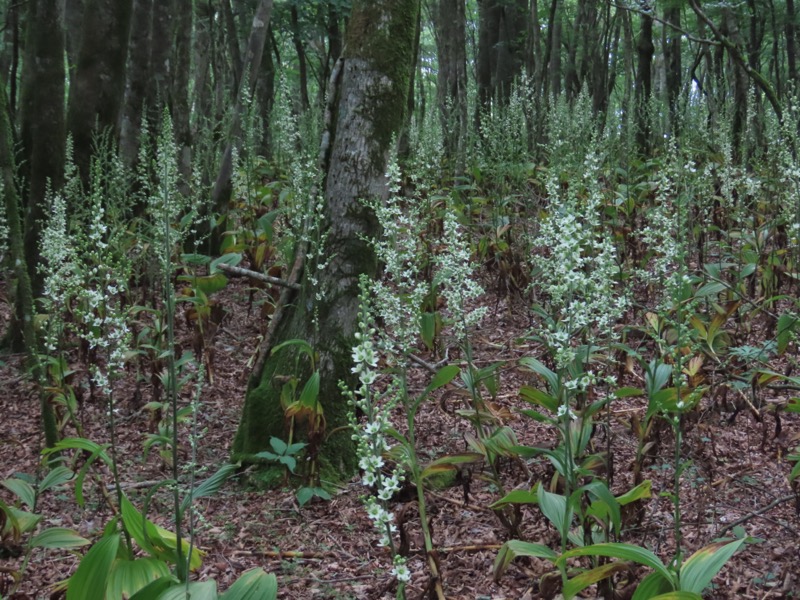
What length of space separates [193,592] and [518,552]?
1.12 metres

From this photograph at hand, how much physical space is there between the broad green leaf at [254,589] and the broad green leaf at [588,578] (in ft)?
3.21

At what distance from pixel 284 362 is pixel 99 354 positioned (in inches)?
92.2

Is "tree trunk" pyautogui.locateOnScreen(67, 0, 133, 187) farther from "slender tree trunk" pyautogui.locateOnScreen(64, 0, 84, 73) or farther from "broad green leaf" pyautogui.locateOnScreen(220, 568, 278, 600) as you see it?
"broad green leaf" pyautogui.locateOnScreen(220, 568, 278, 600)

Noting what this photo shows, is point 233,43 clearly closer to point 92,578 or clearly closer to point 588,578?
point 92,578

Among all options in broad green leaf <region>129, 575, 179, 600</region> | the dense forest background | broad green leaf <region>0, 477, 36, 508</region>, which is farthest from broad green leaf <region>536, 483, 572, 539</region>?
broad green leaf <region>0, 477, 36, 508</region>

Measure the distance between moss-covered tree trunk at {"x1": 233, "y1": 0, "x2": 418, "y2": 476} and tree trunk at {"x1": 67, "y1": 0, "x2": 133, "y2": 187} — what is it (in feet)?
11.8

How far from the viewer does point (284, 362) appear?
158 inches

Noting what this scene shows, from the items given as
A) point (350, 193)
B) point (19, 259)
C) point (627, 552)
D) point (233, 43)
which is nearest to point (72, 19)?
point (233, 43)

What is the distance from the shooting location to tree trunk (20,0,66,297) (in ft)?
18.7

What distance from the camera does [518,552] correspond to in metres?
2.46

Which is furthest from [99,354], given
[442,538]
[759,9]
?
[759,9]

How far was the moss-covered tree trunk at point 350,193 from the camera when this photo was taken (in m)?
3.83

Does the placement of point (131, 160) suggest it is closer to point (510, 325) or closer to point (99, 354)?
point (99, 354)

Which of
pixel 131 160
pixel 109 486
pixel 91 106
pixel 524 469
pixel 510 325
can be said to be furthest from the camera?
pixel 131 160
